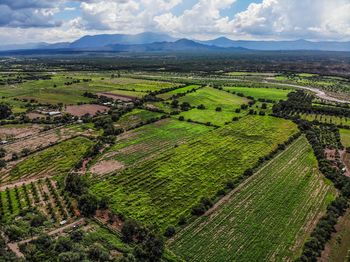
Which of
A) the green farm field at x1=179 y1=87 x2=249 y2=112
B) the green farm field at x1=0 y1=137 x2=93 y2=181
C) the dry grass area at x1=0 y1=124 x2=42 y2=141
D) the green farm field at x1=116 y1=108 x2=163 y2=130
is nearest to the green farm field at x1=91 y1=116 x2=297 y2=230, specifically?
the green farm field at x1=0 y1=137 x2=93 y2=181

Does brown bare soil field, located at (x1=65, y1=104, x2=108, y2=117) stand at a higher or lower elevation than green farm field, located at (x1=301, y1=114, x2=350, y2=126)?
higher

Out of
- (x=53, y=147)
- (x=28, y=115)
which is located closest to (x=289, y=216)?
(x=53, y=147)

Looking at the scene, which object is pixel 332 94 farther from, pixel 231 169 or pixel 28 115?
pixel 28 115

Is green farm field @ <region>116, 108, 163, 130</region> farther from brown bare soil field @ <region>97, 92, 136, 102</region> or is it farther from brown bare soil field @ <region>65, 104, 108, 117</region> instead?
brown bare soil field @ <region>97, 92, 136, 102</region>

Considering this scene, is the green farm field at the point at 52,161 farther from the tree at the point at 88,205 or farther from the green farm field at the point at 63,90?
the green farm field at the point at 63,90

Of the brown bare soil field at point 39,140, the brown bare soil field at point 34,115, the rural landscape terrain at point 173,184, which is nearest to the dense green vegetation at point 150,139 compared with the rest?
the rural landscape terrain at point 173,184

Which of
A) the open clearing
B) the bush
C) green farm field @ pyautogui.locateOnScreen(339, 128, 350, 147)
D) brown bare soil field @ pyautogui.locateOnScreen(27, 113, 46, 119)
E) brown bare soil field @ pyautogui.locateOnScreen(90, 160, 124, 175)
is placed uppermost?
brown bare soil field @ pyautogui.locateOnScreen(27, 113, 46, 119)

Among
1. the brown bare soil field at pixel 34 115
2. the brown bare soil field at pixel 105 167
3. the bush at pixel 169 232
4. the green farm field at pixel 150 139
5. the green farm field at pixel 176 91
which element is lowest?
the bush at pixel 169 232
